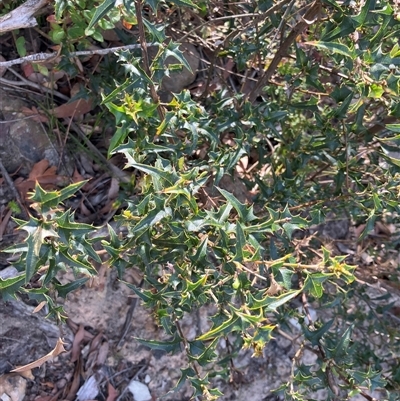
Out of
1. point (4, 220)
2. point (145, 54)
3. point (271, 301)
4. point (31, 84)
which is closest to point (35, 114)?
point (31, 84)

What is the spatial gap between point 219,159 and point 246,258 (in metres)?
0.50

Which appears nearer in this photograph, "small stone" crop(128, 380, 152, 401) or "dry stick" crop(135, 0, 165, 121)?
"dry stick" crop(135, 0, 165, 121)

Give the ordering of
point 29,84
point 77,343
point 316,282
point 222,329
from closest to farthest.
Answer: point 222,329, point 316,282, point 29,84, point 77,343

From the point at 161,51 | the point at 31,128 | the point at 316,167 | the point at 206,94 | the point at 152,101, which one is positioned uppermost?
the point at 161,51

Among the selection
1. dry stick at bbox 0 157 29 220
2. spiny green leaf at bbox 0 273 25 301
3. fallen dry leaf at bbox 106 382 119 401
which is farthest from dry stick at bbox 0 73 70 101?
fallen dry leaf at bbox 106 382 119 401

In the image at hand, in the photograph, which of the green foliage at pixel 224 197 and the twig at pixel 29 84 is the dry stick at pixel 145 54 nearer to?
the green foliage at pixel 224 197

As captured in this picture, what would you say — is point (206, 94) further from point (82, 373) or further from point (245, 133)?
point (82, 373)

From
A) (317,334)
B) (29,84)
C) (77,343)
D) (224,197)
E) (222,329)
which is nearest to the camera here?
(222,329)

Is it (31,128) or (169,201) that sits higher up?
(169,201)

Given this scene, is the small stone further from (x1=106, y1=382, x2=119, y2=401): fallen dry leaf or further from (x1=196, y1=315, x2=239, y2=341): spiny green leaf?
(x1=196, y1=315, x2=239, y2=341): spiny green leaf

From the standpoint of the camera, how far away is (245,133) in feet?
6.59

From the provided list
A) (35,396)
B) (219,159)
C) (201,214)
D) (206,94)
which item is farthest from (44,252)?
(35,396)

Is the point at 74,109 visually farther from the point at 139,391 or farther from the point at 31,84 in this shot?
the point at 139,391

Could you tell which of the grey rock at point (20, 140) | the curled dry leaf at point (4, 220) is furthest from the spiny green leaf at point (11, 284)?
the grey rock at point (20, 140)
